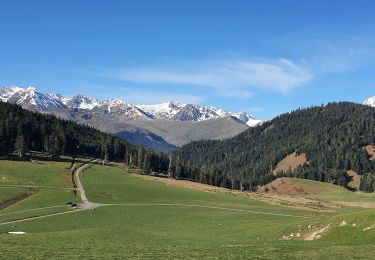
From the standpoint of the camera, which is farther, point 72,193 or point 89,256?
point 72,193

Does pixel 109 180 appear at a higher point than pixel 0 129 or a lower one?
lower

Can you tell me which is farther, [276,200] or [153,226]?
[276,200]

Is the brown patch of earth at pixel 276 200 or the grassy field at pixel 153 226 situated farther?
the brown patch of earth at pixel 276 200

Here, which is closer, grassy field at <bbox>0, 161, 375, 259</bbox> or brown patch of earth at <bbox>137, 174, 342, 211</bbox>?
grassy field at <bbox>0, 161, 375, 259</bbox>

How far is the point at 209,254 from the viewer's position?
122 ft

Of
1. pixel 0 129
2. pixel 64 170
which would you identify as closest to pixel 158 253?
pixel 64 170

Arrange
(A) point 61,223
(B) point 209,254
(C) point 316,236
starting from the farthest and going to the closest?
(A) point 61,223 → (C) point 316,236 → (B) point 209,254

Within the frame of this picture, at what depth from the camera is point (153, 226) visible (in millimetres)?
73000

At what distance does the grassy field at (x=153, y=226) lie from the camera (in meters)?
38.2

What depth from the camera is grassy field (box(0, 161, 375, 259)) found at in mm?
38156

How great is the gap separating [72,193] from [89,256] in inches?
3403

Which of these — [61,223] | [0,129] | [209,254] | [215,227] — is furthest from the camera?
[0,129]

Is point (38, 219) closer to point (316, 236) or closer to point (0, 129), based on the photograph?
point (316, 236)

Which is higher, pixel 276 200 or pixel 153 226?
pixel 276 200
